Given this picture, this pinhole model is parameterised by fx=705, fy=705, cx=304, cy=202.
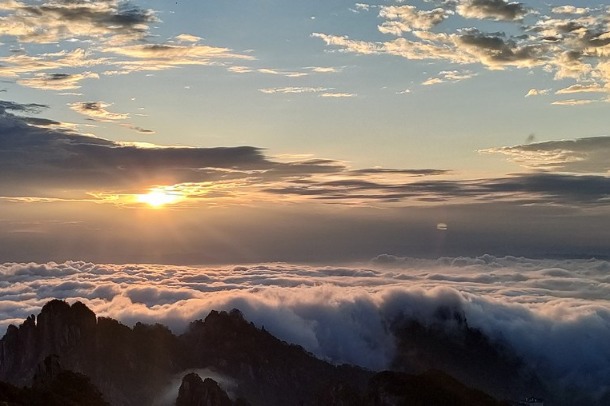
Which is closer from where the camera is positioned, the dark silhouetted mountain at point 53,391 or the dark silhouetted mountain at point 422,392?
the dark silhouetted mountain at point 53,391

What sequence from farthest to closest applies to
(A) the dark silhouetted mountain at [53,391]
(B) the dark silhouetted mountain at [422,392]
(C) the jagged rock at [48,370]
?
(C) the jagged rock at [48,370], (B) the dark silhouetted mountain at [422,392], (A) the dark silhouetted mountain at [53,391]

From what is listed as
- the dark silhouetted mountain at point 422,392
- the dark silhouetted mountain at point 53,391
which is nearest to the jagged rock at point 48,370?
the dark silhouetted mountain at point 53,391

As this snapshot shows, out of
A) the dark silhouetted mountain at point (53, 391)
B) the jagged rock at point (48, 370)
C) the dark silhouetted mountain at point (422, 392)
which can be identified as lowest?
the dark silhouetted mountain at point (422, 392)

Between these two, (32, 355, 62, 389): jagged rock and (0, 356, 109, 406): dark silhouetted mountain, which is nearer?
(0, 356, 109, 406): dark silhouetted mountain

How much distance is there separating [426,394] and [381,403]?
16299 mm

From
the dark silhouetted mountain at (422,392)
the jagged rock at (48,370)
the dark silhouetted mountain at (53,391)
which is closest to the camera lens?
the dark silhouetted mountain at (53,391)

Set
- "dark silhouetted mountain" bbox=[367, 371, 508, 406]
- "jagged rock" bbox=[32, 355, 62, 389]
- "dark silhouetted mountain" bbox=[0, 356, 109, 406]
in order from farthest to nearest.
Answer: "jagged rock" bbox=[32, 355, 62, 389] → "dark silhouetted mountain" bbox=[367, 371, 508, 406] → "dark silhouetted mountain" bbox=[0, 356, 109, 406]

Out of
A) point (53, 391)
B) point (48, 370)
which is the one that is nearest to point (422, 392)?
point (53, 391)

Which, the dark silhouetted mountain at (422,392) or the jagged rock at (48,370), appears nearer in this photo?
the dark silhouetted mountain at (422,392)

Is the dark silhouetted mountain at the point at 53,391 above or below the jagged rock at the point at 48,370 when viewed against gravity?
above

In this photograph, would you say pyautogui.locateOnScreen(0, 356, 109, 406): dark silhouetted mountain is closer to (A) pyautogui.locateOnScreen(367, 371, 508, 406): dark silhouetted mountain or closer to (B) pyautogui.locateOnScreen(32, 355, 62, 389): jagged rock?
(B) pyautogui.locateOnScreen(32, 355, 62, 389): jagged rock

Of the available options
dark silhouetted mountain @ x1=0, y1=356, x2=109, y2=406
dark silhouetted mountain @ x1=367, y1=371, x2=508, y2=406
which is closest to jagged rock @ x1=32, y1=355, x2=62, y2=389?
dark silhouetted mountain @ x1=0, y1=356, x2=109, y2=406

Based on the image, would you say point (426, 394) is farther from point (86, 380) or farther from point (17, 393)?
point (17, 393)

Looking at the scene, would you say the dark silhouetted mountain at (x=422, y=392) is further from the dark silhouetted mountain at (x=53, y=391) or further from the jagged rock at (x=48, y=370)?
the jagged rock at (x=48, y=370)
